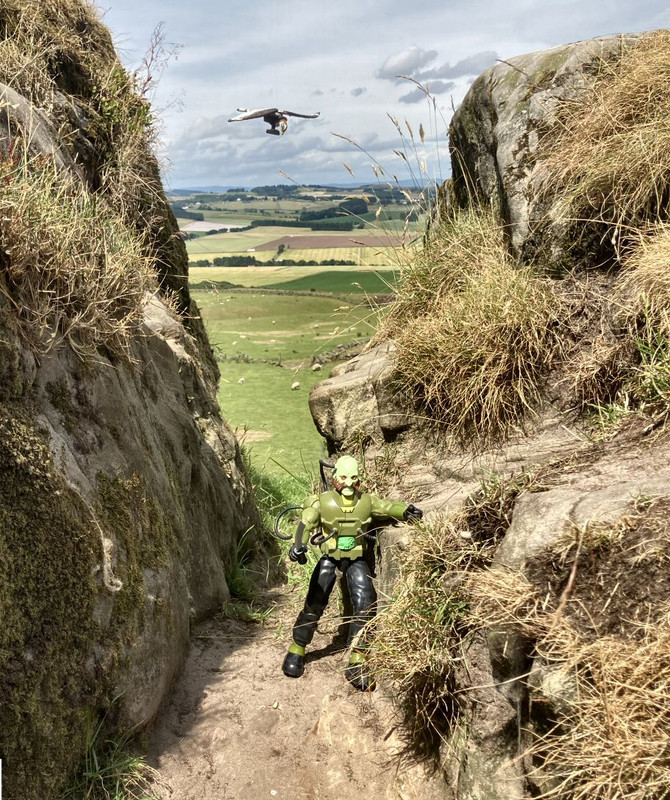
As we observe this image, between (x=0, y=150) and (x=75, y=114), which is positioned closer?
(x=0, y=150)

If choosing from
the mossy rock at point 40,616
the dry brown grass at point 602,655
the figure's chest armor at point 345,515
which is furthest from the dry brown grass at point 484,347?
the mossy rock at point 40,616

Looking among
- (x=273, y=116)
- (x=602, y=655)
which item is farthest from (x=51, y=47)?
(x=602, y=655)

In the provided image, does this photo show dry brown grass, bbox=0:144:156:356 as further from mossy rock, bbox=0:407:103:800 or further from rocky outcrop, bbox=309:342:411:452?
rocky outcrop, bbox=309:342:411:452

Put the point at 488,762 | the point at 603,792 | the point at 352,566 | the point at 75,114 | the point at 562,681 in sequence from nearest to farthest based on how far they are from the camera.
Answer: the point at 603,792, the point at 562,681, the point at 488,762, the point at 352,566, the point at 75,114

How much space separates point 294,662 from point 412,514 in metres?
1.32

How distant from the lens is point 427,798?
369 centimetres

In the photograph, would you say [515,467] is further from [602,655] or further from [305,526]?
[602,655]

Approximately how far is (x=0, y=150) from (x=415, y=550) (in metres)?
3.47

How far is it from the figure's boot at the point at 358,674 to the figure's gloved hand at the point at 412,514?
35.1 inches

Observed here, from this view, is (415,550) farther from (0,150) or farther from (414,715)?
(0,150)

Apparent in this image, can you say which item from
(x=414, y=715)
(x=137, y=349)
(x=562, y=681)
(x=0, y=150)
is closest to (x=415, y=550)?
(x=414, y=715)

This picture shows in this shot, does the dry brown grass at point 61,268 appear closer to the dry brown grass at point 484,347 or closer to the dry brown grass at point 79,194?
the dry brown grass at point 79,194

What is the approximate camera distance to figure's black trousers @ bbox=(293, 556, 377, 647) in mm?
4645

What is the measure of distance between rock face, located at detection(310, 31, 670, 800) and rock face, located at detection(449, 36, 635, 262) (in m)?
0.01
